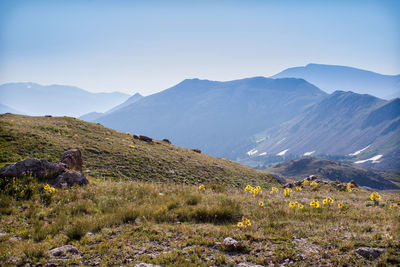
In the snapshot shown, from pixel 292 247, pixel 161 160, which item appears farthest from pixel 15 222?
pixel 161 160

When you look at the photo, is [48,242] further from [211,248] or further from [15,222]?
[211,248]

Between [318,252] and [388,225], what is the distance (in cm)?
385

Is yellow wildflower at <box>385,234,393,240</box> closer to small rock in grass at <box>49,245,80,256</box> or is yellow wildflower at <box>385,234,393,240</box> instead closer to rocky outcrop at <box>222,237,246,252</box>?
rocky outcrop at <box>222,237,246,252</box>

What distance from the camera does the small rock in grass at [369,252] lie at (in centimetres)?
638

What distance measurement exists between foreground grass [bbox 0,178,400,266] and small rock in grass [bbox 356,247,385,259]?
16 cm

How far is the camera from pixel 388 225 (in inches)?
334

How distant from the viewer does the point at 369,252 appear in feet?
21.1

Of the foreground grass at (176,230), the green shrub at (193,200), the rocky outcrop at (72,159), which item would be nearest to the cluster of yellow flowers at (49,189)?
the foreground grass at (176,230)

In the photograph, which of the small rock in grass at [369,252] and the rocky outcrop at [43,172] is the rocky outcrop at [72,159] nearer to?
the rocky outcrop at [43,172]

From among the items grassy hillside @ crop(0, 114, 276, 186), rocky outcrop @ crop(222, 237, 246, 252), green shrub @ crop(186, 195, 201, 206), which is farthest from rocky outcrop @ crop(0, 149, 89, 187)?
rocky outcrop @ crop(222, 237, 246, 252)

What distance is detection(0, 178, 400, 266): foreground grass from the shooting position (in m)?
6.45

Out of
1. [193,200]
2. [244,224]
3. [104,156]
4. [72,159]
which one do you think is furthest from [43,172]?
[104,156]

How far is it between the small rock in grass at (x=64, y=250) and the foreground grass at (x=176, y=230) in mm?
158

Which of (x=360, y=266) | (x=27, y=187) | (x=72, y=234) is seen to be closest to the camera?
(x=360, y=266)
